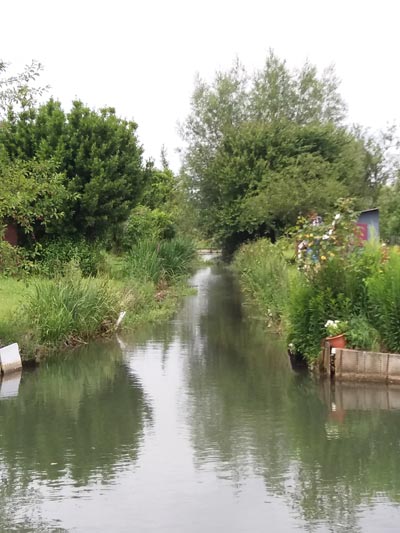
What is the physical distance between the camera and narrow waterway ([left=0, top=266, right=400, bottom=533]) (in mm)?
6914

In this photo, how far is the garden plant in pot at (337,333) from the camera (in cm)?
1219

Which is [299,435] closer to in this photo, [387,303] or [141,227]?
[387,303]

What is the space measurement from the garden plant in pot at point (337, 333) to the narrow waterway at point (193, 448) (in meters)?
0.68

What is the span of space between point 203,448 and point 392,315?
4.13m

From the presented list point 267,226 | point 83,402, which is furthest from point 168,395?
point 267,226

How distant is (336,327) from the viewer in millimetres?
12281

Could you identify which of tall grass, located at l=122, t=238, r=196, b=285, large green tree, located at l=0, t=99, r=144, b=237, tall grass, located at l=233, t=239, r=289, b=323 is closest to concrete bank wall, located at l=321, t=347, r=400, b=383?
tall grass, located at l=233, t=239, r=289, b=323

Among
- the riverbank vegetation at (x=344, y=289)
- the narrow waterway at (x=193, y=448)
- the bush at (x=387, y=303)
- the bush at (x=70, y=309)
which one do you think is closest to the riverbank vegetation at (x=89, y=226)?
the bush at (x=70, y=309)

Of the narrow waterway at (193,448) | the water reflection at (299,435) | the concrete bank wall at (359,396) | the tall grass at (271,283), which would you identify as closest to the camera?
the narrow waterway at (193,448)

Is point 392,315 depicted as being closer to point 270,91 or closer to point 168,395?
point 168,395

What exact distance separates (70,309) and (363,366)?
6.44 metres

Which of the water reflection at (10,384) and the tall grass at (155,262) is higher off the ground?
the tall grass at (155,262)

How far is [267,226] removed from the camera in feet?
134

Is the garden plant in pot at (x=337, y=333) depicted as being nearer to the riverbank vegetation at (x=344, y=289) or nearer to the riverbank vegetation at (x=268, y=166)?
the riverbank vegetation at (x=344, y=289)
